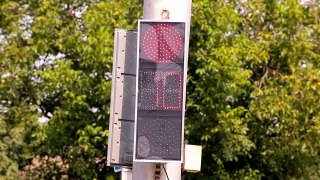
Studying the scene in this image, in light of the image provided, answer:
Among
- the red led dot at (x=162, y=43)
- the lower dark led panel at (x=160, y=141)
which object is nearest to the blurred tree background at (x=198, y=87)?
the red led dot at (x=162, y=43)

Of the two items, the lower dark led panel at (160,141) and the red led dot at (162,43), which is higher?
the red led dot at (162,43)

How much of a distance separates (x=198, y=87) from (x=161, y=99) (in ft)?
28.1

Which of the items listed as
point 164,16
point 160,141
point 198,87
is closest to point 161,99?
point 160,141

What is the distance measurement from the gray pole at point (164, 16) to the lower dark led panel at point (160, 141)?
0.26 meters

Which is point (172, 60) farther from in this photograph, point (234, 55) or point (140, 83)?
point (234, 55)

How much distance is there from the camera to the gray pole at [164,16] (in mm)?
5039

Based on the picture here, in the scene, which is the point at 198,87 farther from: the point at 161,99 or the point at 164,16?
the point at 161,99

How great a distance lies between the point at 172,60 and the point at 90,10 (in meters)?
9.33

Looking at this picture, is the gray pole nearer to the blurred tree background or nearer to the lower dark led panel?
the lower dark led panel

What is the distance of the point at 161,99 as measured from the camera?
189 inches

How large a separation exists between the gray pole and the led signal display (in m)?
0.25

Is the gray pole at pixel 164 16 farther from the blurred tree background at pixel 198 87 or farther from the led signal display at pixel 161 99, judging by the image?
the blurred tree background at pixel 198 87

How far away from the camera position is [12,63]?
14383 millimetres

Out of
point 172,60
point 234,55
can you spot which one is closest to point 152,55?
point 172,60
